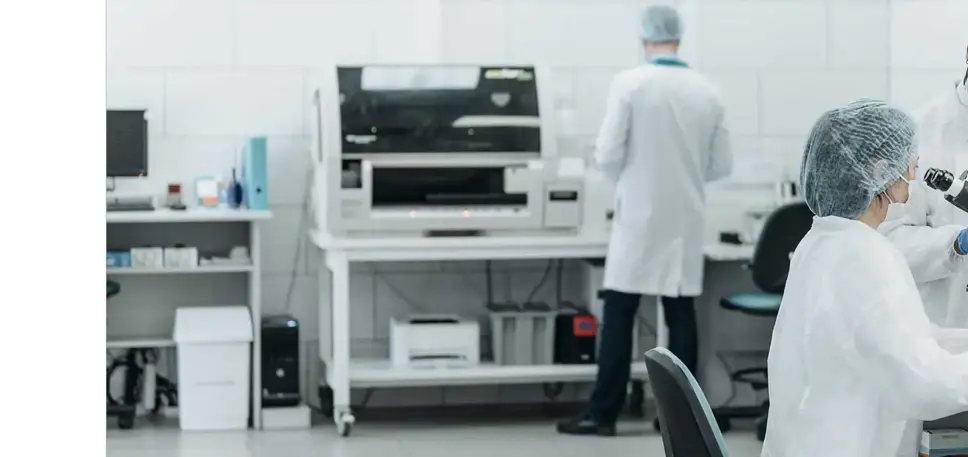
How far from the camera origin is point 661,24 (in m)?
4.21

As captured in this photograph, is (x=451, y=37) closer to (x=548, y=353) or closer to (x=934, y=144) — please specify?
(x=548, y=353)

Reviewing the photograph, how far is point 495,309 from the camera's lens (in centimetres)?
468

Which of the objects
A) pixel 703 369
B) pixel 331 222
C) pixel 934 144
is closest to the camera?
pixel 934 144

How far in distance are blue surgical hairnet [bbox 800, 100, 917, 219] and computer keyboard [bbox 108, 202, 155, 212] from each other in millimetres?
3064

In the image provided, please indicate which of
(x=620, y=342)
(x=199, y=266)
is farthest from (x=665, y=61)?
(x=199, y=266)

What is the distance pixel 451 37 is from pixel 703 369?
1.59 m

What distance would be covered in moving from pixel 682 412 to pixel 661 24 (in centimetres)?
263

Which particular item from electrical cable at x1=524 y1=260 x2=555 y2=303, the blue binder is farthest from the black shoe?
the blue binder

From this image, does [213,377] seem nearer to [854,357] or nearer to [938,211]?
[938,211]

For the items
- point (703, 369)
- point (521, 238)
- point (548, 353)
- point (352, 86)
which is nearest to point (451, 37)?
point (352, 86)

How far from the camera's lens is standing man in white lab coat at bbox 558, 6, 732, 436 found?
4215mm

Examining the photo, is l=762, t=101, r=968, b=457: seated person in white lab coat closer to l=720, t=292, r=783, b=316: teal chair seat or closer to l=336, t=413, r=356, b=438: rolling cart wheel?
l=720, t=292, r=783, b=316: teal chair seat

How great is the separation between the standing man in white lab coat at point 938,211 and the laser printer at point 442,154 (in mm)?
1852

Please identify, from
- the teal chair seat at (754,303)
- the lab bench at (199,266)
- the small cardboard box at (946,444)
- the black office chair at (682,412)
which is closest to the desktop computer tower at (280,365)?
the lab bench at (199,266)
